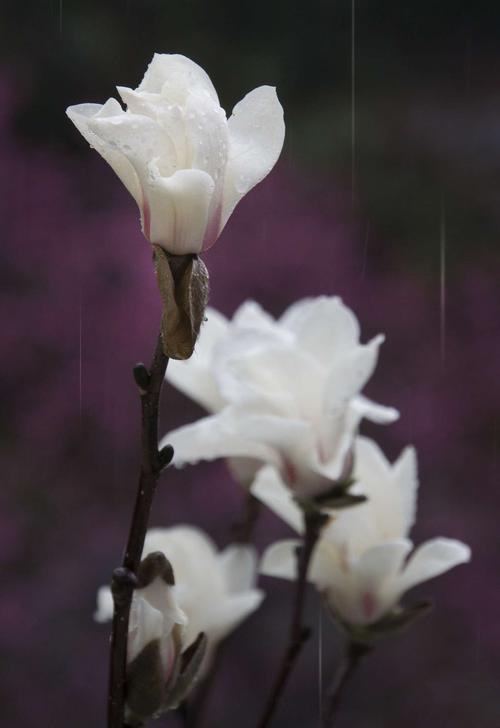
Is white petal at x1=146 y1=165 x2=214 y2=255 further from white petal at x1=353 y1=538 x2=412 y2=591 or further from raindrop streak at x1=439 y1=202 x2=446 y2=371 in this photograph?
raindrop streak at x1=439 y1=202 x2=446 y2=371

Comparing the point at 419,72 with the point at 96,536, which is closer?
the point at 96,536

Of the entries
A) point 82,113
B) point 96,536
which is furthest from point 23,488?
point 82,113

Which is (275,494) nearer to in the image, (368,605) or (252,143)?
(368,605)

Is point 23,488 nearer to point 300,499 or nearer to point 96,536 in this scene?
point 96,536

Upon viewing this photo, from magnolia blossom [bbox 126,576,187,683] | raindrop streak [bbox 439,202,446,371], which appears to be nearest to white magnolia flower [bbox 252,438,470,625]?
magnolia blossom [bbox 126,576,187,683]

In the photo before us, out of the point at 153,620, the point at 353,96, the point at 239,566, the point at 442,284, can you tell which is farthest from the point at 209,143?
the point at 353,96

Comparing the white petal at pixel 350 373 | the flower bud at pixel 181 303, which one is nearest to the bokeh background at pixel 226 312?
the white petal at pixel 350 373

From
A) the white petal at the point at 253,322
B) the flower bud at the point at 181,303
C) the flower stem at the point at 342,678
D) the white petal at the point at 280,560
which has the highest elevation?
the flower bud at the point at 181,303

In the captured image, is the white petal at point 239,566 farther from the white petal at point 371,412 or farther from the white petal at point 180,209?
the white petal at point 180,209
